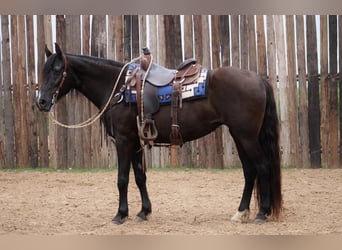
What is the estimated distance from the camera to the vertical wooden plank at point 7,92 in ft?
32.5

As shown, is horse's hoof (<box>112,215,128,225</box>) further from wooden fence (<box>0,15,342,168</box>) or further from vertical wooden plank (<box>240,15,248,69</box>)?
vertical wooden plank (<box>240,15,248,69</box>)

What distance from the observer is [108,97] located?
6.25 metres

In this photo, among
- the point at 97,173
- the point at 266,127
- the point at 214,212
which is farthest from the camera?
the point at 97,173

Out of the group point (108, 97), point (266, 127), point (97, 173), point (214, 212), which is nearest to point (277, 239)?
point (266, 127)

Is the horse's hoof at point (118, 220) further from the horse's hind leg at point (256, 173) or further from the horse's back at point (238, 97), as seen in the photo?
the horse's back at point (238, 97)

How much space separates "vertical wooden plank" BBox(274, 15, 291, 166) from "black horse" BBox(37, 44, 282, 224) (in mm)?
3700

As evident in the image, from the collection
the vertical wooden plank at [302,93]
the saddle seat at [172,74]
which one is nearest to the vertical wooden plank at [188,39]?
the vertical wooden plank at [302,93]

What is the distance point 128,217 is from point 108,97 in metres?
1.47

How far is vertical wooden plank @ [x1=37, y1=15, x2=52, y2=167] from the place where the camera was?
9836 mm

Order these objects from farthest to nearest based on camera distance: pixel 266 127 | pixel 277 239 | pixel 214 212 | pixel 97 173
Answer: pixel 97 173 → pixel 214 212 → pixel 266 127 → pixel 277 239

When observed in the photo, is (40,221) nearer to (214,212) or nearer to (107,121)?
(107,121)

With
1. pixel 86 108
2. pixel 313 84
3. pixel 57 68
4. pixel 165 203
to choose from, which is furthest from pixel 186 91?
pixel 313 84

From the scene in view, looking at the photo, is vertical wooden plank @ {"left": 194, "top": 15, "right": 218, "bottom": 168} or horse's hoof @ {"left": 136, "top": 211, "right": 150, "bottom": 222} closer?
horse's hoof @ {"left": 136, "top": 211, "right": 150, "bottom": 222}

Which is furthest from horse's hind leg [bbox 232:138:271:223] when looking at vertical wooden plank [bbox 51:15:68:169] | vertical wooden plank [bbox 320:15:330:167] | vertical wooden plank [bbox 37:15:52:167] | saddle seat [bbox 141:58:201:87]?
vertical wooden plank [bbox 37:15:52:167]
